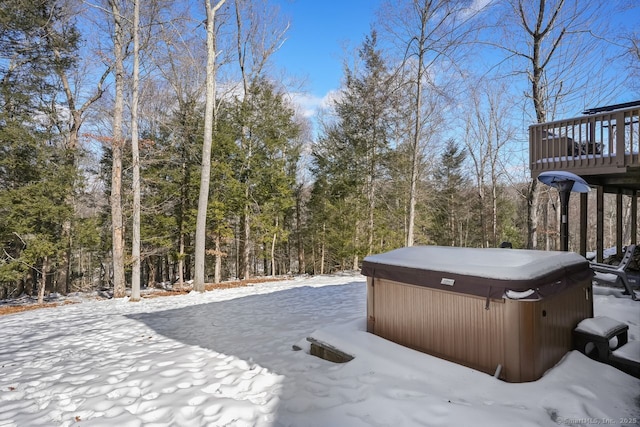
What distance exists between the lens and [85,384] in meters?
2.92

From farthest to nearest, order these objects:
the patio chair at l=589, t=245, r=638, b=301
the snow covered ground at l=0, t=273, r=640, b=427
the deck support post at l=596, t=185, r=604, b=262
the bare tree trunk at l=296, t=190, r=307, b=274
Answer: the bare tree trunk at l=296, t=190, r=307, b=274, the deck support post at l=596, t=185, r=604, b=262, the patio chair at l=589, t=245, r=638, b=301, the snow covered ground at l=0, t=273, r=640, b=427

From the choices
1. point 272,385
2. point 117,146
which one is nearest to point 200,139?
point 117,146

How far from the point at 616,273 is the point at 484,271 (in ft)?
13.9

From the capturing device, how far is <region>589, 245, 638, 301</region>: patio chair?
16.3 feet

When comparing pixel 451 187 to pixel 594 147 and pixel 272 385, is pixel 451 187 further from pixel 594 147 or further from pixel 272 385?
pixel 272 385

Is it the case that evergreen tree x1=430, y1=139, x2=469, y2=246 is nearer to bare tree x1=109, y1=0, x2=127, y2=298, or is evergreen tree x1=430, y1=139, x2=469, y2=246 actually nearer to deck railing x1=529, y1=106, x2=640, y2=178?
deck railing x1=529, y1=106, x2=640, y2=178

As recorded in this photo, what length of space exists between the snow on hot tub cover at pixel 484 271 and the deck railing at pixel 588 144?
4.03 metres

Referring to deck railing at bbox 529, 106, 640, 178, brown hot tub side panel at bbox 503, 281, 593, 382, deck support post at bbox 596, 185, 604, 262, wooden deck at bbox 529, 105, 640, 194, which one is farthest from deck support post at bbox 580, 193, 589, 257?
brown hot tub side panel at bbox 503, 281, 593, 382

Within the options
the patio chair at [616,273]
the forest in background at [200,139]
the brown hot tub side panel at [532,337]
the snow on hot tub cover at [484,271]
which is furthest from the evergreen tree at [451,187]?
the brown hot tub side panel at [532,337]

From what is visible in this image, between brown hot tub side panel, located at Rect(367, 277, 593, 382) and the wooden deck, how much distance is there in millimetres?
4082

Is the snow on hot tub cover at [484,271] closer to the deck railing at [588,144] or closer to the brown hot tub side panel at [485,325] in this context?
the brown hot tub side panel at [485,325]

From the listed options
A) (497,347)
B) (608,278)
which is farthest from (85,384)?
(608,278)

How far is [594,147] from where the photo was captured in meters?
6.19

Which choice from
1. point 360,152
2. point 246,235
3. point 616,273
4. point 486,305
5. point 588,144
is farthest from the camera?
point 360,152
